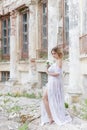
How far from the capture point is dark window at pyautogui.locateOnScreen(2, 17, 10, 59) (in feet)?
59.0

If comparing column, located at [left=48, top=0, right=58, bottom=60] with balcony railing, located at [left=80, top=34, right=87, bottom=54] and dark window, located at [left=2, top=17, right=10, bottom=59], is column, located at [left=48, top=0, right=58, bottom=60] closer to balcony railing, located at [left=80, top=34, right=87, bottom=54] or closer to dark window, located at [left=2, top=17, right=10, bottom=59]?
balcony railing, located at [left=80, top=34, right=87, bottom=54]

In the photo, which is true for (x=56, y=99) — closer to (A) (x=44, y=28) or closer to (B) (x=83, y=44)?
(B) (x=83, y=44)

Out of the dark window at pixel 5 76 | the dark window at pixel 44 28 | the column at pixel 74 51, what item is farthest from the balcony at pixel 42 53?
the column at pixel 74 51

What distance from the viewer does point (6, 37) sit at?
18.1 m

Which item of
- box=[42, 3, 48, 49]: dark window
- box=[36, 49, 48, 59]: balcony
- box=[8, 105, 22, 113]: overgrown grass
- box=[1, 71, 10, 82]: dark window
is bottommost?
box=[8, 105, 22, 113]: overgrown grass

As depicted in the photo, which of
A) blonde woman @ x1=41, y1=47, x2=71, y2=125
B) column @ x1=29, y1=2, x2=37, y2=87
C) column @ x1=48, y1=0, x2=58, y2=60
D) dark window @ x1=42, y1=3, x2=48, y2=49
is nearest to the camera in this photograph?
blonde woman @ x1=41, y1=47, x2=71, y2=125

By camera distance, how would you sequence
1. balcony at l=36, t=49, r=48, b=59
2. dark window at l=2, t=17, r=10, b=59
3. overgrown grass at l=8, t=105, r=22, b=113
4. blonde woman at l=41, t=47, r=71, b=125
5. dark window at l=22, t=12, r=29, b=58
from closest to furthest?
blonde woman at l=41, t=47, r=71, b=125 → overgrown grass at l=8, t=105, r=22, b=113 → balcony at l=36, t=49, r=48, b=59 → dark window at l=22, t=12, r=29, b=58 → dark window at l=2, t=17, r=10, b=59

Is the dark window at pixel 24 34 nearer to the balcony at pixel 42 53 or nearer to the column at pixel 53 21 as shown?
the balcony at pixel 42 53

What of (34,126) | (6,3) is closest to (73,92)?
(34,126)

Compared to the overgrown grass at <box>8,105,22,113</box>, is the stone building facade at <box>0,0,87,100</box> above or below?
above

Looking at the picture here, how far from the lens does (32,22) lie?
1510 cm

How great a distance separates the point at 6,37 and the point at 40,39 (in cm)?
349

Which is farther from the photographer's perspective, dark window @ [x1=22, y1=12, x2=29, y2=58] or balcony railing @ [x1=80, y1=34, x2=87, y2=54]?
dark window @ [x1=22, y1=12, x2=29, y2=58]

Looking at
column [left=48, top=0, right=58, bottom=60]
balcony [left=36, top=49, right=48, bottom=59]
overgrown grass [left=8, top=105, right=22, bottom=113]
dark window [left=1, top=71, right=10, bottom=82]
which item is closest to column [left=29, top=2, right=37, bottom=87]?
balcony [left=36, top=49, right=48, bottom=59]
